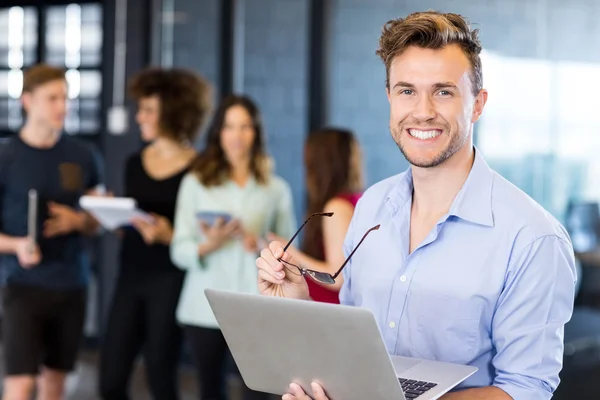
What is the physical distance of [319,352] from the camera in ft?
5.59

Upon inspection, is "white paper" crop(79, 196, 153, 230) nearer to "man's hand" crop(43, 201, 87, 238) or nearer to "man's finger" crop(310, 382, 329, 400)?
"man's hand" crop(43, 201, 87, 238)

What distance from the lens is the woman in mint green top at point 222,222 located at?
12.5 feet

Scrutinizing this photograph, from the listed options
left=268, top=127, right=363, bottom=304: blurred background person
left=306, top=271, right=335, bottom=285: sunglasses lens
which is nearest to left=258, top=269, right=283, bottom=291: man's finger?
left=306, top=271, right=335, bottom=285: sunglasses lens

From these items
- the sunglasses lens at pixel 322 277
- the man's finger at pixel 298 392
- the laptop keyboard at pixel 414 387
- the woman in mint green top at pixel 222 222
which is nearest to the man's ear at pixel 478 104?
the sunglasses lens at pixel 322 277

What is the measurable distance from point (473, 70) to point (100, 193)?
107 inches

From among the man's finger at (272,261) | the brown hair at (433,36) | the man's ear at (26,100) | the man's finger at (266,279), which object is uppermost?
the brown hair at (433,36)

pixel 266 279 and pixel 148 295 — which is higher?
pixel 266 279

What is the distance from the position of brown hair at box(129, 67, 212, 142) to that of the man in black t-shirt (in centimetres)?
37

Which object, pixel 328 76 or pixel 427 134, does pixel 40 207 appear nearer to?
pixel 328 76

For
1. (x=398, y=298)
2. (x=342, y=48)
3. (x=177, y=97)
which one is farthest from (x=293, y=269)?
(x=342, y=48)

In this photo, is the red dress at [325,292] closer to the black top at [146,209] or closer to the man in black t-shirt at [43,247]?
the black top at [146,209]

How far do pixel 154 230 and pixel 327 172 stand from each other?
32.3 inches

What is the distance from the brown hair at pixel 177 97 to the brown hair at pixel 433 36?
2.39 metres

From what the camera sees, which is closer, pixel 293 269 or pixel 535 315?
pixel 535 315
